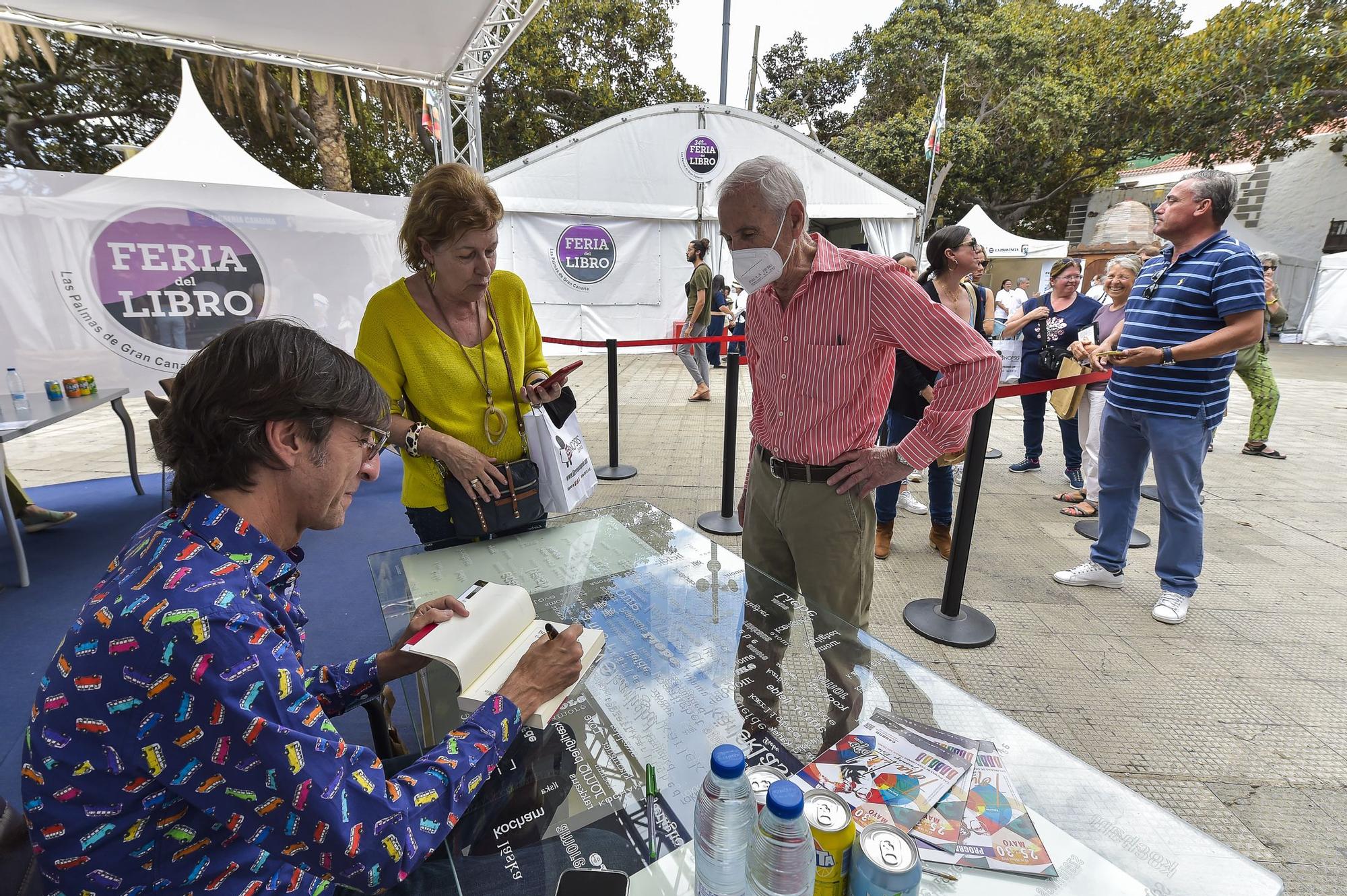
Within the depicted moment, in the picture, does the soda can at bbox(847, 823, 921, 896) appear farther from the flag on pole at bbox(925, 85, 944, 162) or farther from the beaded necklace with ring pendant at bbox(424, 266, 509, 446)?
the flag on pole at bbox(925, 85, 944, 162)

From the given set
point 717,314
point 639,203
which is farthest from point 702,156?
point 717,314

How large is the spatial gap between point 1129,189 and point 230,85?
26.0m

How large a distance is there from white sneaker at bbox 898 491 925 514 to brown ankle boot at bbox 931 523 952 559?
664 mm

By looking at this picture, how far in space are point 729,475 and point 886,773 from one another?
3087 millimetres

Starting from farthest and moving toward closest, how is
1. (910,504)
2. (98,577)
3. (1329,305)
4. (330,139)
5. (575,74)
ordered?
(575,74), (1329,305), (330,139), (910,504), (98,577)

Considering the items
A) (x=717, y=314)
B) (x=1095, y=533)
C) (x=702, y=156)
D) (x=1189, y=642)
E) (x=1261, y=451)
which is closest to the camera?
(x=1189, y=642)

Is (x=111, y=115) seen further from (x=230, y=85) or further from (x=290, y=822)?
(x=290, y=822)

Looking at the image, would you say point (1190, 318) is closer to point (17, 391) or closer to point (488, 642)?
point (488, 642)

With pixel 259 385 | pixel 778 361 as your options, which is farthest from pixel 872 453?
pixel 259 385

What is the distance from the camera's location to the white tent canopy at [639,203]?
1037 centimetres

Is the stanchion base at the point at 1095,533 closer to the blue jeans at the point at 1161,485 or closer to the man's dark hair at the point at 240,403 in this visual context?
the blue jeans at the point at 1161,485

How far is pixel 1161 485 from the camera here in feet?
9.23

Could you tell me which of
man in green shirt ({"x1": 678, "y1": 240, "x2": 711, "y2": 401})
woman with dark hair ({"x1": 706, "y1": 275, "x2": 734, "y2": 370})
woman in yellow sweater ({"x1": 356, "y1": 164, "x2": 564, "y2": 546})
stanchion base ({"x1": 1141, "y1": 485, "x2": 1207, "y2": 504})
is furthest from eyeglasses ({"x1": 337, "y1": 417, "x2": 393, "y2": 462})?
woman with dark hair ({"x1": 706, "y1": 275, "x2": 734, "y2": 370})

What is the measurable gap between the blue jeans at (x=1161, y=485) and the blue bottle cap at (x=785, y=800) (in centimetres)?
289
